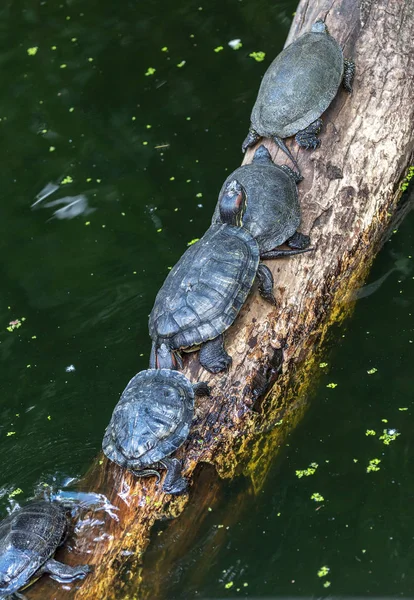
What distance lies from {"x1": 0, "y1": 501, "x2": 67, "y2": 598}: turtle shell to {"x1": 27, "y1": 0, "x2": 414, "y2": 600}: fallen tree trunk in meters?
0.10

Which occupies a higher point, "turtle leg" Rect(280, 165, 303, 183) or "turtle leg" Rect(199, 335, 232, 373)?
"turtle leg" Rect(280, 165, 303, 183)

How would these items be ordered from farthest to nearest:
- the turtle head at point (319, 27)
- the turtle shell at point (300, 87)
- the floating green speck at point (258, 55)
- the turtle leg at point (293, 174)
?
the floating green speck at point (258, 55) < the turtle head at point (319, 27) < the turtle shell at point (300, 87) < the turtle leg at point (293, 174)

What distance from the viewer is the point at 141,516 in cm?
342

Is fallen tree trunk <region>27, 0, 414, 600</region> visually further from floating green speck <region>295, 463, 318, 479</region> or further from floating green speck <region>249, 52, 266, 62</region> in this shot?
floating green speck <region>249, 52, 266, 62</region>

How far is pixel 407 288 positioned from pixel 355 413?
0.95 metres

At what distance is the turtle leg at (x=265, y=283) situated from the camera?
3.89 m

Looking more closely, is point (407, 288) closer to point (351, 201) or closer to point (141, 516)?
point (351, 201)

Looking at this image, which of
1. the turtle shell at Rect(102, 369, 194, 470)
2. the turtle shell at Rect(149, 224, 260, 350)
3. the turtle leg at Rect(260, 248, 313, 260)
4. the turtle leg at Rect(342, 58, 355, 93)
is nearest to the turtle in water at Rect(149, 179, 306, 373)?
the turtle shell at Rect(149, 224, 260, 350)

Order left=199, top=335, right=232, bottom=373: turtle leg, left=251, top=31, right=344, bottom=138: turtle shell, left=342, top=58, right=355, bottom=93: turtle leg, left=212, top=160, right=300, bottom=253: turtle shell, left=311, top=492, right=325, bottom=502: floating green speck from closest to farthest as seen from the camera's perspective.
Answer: left=311, top=492, right=325, bottom=502: floating green speck < left=199, top=335, right=232, bottom=373: turtle leg < left=212, top=160, right=300, bottom=253: turtle shell < left=251, top=31, right=344, bottom=138: turtle shell < left=342, top=58, right=355, bottom=93: turtle leg

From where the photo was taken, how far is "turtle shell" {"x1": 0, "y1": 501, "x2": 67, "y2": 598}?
3303 mm

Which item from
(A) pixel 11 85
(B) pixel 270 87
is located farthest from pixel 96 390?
(A) pixel 11 85

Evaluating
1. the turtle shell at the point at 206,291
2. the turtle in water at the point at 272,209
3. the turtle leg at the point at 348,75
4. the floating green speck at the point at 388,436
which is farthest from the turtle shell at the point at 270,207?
the floating green speck at the point at 388,436

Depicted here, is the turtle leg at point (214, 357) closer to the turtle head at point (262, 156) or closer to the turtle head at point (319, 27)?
the turtle head at point (262, 156)

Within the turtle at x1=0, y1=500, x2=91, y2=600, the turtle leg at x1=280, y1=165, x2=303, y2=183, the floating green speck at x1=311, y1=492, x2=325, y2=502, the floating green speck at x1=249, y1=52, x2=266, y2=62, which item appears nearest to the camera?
the turtle at x1=0, y1=500, x2=91, y2=600
